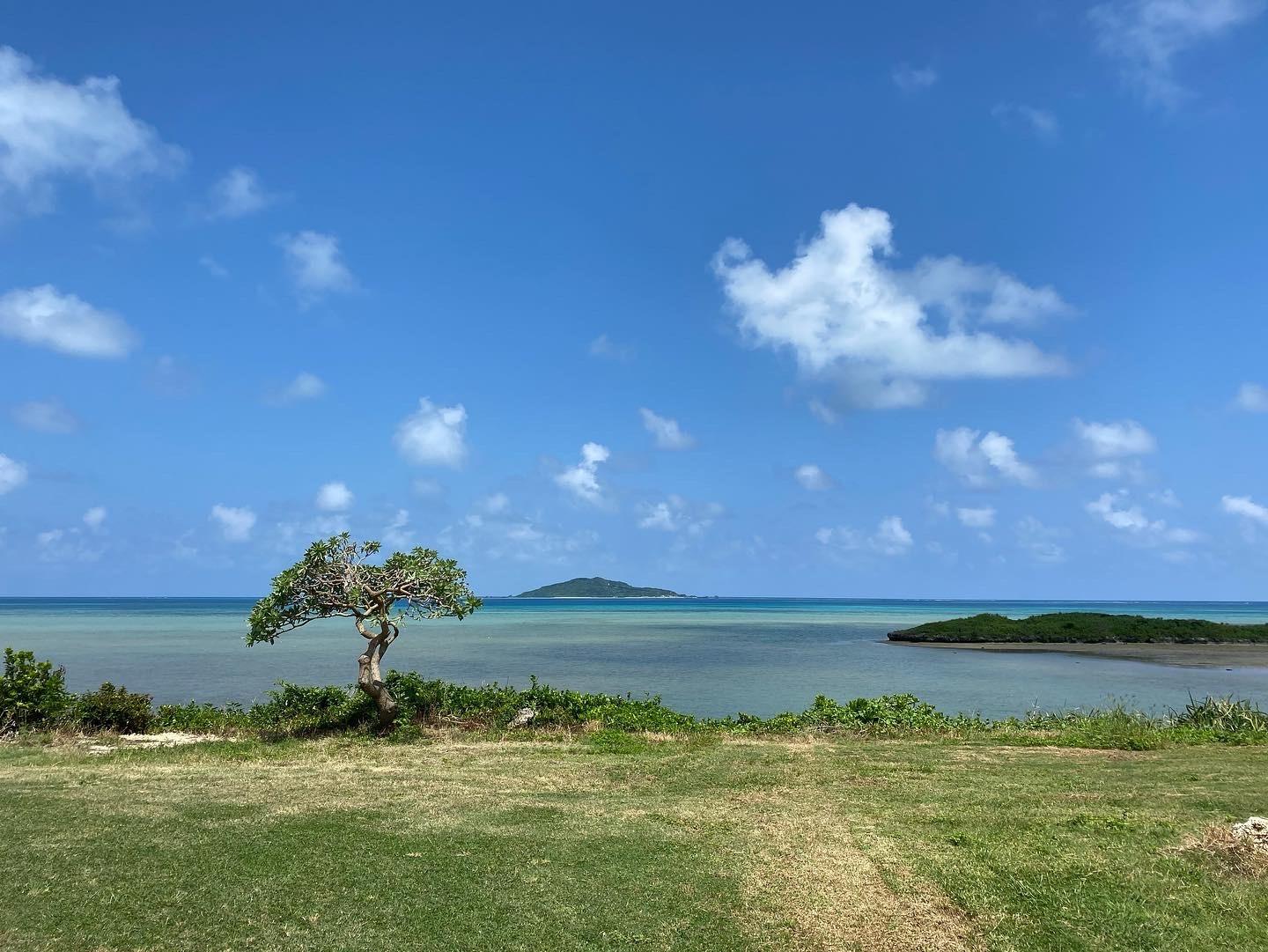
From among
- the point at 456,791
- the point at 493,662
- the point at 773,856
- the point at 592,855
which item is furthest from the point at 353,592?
the point at 493,662

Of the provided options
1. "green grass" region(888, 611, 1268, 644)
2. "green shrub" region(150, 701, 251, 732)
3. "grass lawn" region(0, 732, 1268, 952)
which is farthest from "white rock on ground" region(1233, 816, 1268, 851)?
"green grass" region(888, 611, 1268, 644)

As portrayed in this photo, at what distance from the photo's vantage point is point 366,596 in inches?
755

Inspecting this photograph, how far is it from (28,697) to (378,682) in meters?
8.39

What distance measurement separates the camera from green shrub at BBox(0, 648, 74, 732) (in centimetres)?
1908

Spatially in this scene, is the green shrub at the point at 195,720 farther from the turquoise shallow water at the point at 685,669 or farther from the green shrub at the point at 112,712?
the turquoise shallow water at the point at 685,669

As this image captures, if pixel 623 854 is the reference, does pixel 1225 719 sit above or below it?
below

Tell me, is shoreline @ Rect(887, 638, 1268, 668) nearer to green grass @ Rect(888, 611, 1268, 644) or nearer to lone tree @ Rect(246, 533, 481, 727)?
green grass @ Rect(888, 611, 1268, 644)

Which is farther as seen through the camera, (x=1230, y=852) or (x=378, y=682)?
(x=378, y=682)

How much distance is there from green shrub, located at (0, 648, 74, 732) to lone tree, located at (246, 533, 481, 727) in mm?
5384

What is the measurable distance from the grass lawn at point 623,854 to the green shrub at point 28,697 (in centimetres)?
352

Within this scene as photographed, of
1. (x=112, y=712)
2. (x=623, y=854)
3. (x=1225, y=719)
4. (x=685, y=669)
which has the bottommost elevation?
(x=685, y=669)

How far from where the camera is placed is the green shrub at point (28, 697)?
1908cm

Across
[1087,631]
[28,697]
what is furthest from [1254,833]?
[1087,631]

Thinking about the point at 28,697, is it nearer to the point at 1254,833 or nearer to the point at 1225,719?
the point at 1254,833
